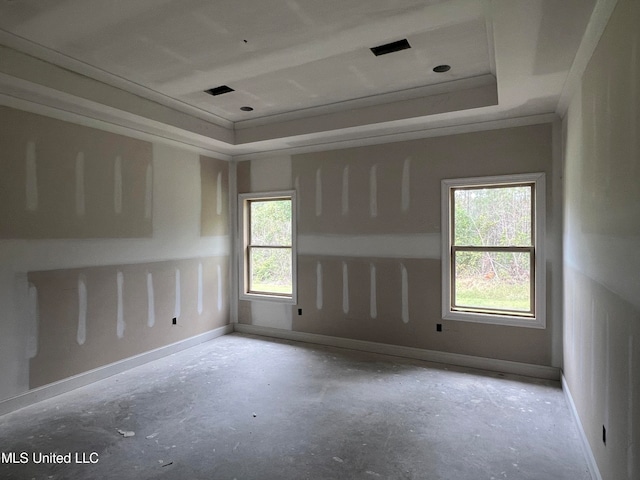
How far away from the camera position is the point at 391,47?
2.96 m

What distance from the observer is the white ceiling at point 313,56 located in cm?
239

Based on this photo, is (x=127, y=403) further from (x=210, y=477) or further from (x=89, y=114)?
(x=89, y=114)

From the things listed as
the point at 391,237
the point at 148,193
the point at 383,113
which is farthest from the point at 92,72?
the point at 391,237

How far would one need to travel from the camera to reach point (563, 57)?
2576 millimetres

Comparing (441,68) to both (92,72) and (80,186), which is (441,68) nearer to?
(92,72)

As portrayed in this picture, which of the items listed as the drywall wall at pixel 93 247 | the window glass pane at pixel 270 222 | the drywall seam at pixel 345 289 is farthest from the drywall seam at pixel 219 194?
the drywall seam at pixel 345 289

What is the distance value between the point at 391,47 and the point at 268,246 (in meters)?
3.42

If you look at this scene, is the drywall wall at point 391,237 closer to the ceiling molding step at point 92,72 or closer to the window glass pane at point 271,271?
the window glass pane at point 271,271

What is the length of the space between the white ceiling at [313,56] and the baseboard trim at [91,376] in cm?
270

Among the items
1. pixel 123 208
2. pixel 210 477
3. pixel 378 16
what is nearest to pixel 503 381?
pixel 210 477

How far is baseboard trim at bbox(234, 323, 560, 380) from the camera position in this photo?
12.7 ft

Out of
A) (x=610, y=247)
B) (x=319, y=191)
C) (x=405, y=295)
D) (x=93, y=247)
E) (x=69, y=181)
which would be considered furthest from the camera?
(x=319, y=191)

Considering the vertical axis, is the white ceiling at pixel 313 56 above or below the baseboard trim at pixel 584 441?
above

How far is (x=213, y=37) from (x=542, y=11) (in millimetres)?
2228
